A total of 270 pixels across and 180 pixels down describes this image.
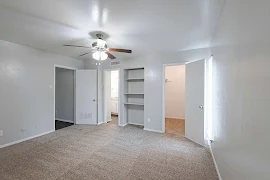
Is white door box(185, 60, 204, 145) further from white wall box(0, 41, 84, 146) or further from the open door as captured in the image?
white wall box(0, 41, 84, 146)

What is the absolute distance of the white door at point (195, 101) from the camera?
10.2 ft

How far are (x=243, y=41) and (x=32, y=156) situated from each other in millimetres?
3651

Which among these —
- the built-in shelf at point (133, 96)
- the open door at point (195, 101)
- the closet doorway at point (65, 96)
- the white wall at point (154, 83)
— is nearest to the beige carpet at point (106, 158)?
the open door at point (195, 101)

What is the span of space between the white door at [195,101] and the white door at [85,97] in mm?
3200

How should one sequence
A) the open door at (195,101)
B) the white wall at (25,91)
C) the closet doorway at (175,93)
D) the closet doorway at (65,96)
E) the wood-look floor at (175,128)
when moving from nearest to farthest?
the white wall at (25,91)
the open door at (195,101)
the wood-look floor at (175,128)
the closet doorway at (65,96)
the closet doorway at (175,93)

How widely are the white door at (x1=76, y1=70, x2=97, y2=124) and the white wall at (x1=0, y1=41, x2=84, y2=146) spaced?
2.95 feet

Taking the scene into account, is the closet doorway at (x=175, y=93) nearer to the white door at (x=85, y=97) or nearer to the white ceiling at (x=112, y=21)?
the white ceiling at (x=112, y=21)

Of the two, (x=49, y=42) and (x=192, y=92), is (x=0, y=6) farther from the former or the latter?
(x=192, y=92)

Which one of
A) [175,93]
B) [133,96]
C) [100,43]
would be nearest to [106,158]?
[100,43]

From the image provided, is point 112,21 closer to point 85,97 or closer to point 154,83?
point 154,83

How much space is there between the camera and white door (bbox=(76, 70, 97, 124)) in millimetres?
4777

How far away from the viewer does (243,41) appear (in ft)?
3.65

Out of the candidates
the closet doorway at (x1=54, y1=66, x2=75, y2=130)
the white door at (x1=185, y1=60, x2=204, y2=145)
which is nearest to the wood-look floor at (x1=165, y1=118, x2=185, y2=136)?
the white door at (x1=185, y1=60, x2=204, y2=145)

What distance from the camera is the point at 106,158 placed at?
2482 millimetres
